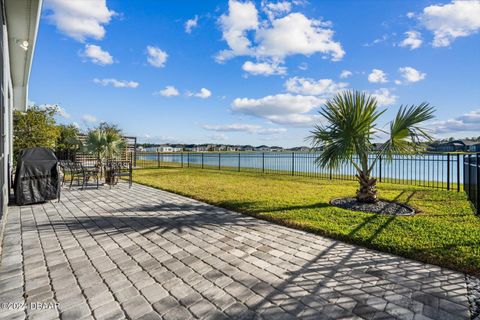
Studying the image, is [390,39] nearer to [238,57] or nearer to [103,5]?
[103,5]

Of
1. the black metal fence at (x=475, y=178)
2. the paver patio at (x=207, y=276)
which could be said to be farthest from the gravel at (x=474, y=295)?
the black metal fence at (x=475, y=178)

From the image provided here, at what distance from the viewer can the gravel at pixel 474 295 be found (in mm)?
2043

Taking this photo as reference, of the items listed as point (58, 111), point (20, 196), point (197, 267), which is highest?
point (58, 111)

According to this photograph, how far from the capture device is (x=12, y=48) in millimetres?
7695

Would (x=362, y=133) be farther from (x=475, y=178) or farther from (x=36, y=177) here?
(x=36, y=177)

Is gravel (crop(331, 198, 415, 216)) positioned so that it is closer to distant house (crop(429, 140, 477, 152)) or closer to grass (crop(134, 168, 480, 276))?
grass (crop(134, 168, 480, 276))

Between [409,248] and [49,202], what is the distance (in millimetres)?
7710

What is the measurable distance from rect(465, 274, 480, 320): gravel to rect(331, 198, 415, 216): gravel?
2.73 meters

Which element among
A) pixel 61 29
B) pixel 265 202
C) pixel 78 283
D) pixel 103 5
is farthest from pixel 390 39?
pixel 61 29

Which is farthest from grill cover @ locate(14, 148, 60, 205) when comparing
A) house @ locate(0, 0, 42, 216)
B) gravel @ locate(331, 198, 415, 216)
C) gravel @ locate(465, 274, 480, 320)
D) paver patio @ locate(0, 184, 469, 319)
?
gravel @ locate(465, 274, 480, 320)

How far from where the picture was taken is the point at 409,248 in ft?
10.9

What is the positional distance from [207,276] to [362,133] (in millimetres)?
4893

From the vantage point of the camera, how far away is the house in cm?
451

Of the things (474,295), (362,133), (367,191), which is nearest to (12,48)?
(362,133)
